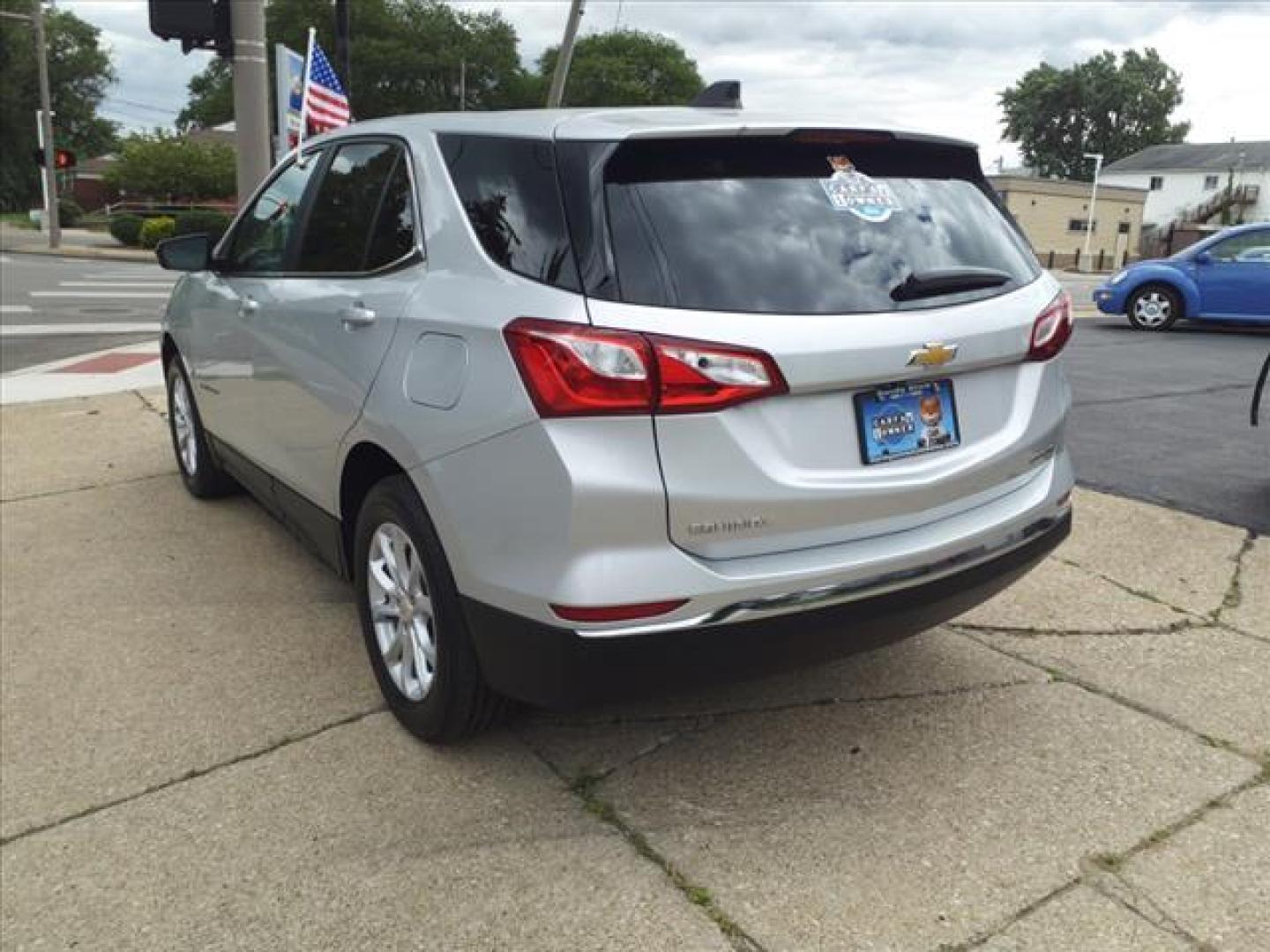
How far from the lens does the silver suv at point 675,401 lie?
231 cm

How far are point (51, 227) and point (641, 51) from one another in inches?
1840

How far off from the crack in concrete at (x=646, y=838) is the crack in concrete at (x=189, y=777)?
549mm

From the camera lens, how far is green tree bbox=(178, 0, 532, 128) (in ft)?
197

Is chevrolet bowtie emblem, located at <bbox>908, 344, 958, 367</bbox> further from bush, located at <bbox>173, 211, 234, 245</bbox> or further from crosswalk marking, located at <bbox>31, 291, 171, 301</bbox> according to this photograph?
bush, located at <bbox>173, 211, 234, 245</bbox>

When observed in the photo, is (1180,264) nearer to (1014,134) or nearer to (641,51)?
(641,51)

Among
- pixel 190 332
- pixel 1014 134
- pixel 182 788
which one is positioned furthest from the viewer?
pixel 1014 134

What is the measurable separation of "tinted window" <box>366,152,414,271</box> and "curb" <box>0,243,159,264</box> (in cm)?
2828

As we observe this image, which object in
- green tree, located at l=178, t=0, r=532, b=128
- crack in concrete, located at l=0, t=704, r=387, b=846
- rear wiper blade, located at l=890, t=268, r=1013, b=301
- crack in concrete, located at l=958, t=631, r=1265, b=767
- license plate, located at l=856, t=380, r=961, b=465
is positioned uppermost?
green tree, located at l=178, t=0, r=532, b=128

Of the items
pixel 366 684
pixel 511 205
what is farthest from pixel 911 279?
pixel 366 684

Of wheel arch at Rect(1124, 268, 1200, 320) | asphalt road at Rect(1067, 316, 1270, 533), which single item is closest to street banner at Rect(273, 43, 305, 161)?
asphalt road at Rect(1067, 316, 1270, 533)

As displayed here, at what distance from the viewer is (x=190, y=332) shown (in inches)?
197

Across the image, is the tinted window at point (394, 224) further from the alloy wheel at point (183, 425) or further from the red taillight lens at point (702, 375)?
the alloy wheel at point (183, 425)

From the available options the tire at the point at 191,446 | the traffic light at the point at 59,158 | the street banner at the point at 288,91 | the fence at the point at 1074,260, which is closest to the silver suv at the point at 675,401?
the tire at the point at 191,446

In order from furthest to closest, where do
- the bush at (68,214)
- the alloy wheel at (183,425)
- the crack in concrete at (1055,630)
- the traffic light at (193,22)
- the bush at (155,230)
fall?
the bush at (68,214) < the bush at (155,230) < the traffic light at (193,22) < the alloy wheel at (183,425) < the crack in concrete at (1055,630)
